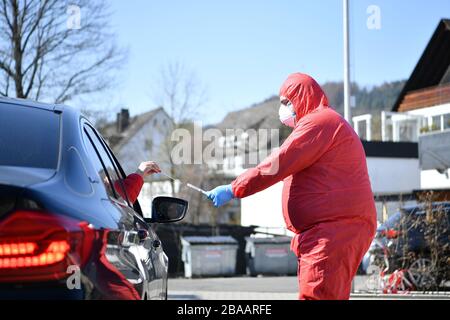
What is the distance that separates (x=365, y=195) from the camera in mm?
4270

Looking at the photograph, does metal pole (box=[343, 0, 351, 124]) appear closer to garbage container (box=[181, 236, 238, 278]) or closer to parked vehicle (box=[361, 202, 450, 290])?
parked vehicle (box=[361, 202, 450, 290])

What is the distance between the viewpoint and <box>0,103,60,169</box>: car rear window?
2.91m

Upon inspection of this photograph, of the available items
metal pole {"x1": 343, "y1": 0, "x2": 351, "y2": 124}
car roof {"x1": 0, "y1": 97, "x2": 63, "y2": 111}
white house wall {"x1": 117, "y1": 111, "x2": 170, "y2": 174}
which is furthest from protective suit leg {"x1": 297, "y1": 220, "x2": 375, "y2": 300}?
white house wall {"x1": 117, "y1": 111, "x2": 170, "y2": 174}

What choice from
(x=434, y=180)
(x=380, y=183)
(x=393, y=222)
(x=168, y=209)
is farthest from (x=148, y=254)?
(x=380, y=183)

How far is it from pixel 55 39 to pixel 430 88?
990 inches

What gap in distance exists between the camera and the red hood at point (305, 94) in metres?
4.52

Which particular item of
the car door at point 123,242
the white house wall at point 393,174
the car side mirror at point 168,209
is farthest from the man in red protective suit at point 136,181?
the white house wall at point 393,174

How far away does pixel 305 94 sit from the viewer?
4516 mm

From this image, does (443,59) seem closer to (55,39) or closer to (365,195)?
(55,39)

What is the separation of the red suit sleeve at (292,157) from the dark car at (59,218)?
805 millimetres

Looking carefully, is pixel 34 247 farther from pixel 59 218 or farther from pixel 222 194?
pixel 222 194

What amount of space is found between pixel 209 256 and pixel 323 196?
19152 mm
